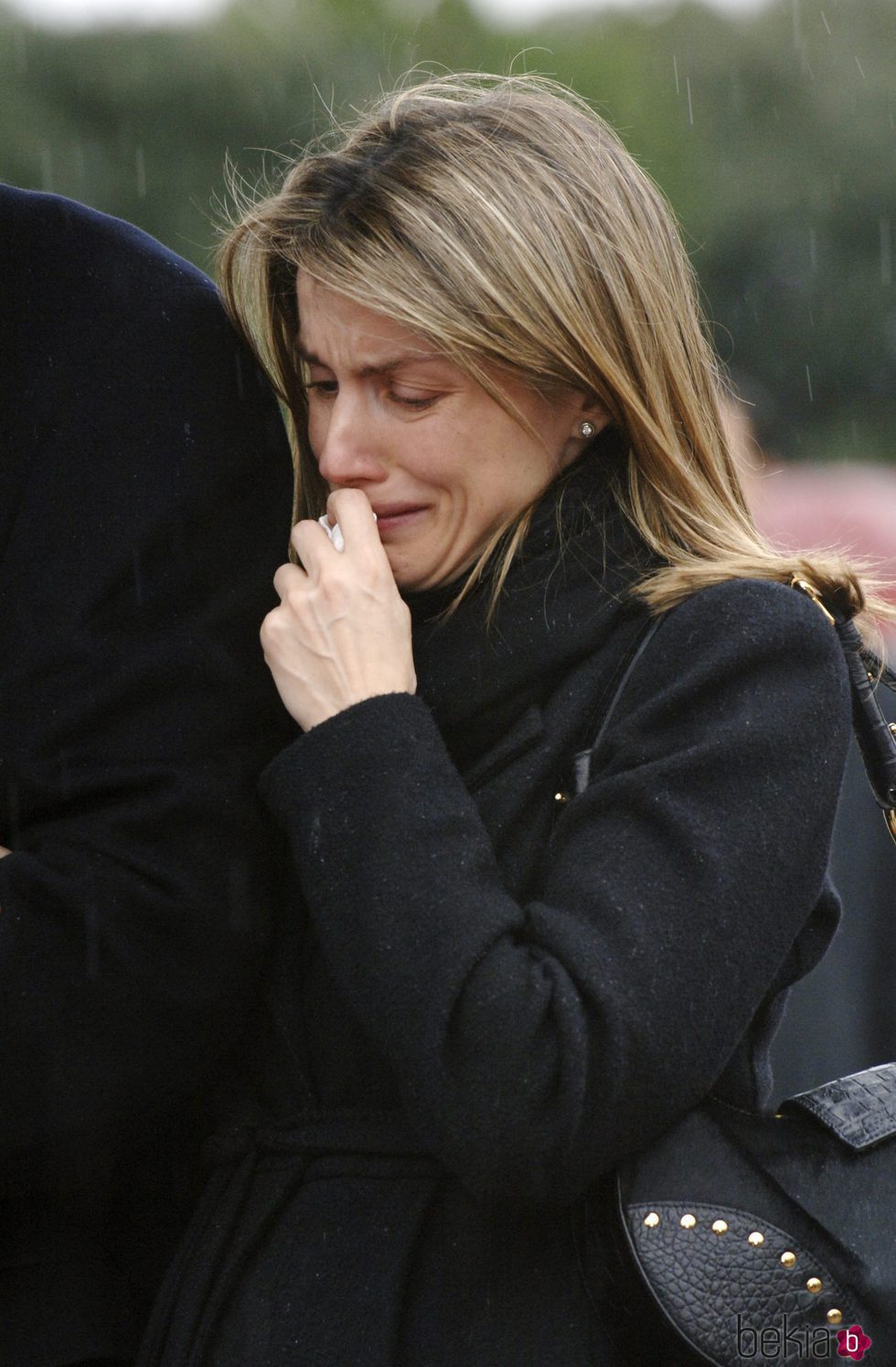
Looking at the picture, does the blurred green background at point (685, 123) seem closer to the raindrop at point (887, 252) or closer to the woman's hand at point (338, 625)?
the raindrop at point (887, 252)

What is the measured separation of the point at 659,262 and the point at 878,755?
75 centimetres

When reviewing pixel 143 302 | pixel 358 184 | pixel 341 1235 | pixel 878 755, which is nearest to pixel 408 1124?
pixel 341 1235

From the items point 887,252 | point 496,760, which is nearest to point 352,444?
point 496,760

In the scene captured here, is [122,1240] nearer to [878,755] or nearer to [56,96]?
[878,755]

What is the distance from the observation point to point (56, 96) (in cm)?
2323

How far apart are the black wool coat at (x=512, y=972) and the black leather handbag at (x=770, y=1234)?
6cm

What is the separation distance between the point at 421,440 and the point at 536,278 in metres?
0.25

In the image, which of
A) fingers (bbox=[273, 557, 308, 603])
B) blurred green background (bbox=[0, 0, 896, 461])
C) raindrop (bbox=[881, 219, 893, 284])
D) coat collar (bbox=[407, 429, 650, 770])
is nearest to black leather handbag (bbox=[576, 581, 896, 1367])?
coat collar (bbox=[407, 429, 650, 770])

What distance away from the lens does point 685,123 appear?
30.1 metres

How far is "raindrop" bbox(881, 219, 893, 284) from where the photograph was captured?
2955cm

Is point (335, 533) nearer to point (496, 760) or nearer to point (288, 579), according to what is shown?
point (288, 579)

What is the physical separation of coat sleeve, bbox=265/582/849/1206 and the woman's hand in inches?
2.3

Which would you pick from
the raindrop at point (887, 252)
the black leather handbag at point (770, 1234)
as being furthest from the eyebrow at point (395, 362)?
the raindrop at point (887, 252)

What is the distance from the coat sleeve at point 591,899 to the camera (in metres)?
1.82
